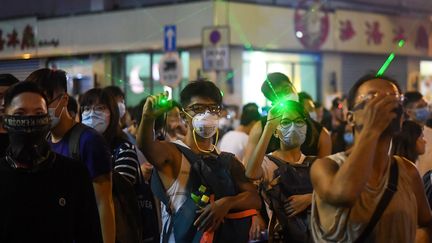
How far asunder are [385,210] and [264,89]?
291 centimetres

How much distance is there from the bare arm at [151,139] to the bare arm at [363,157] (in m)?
1.40

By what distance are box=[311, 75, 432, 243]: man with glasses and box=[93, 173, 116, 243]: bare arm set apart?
1409 millimetres

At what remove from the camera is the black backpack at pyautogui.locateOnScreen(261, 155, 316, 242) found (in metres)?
4.79

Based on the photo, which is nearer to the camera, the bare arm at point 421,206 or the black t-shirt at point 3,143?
the bare arm at point 421,206

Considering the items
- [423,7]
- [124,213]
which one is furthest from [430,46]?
[124,213]

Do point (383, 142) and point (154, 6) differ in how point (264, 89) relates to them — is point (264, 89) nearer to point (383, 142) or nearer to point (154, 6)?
point (383, 142)

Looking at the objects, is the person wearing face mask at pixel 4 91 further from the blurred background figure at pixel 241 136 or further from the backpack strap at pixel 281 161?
the blurred background figure at pixel 241 136

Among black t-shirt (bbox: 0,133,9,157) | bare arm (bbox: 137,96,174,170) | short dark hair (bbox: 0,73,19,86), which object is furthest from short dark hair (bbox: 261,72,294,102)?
black t-shirt (bbox: 0,133,9,157)

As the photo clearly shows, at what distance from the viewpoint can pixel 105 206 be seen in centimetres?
432

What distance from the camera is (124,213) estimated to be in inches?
192

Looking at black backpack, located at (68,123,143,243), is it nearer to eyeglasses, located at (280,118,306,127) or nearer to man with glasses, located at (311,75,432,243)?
eyeglasses, located at (280,118,306,127)

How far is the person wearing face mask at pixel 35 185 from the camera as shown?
3.29m

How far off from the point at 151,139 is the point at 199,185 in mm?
437

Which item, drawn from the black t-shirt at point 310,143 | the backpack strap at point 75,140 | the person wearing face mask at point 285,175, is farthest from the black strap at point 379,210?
the black t-shirt at point 310,143
